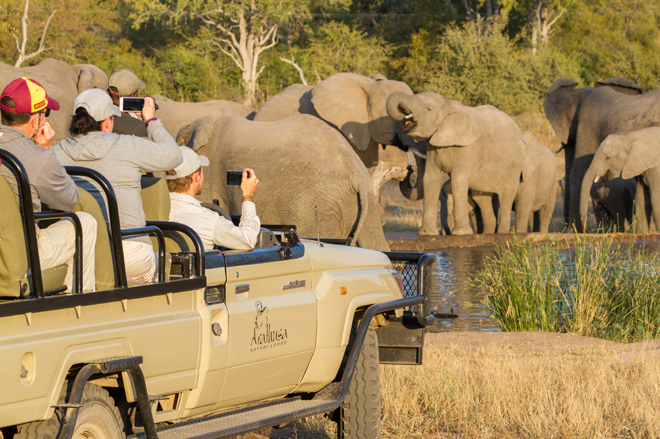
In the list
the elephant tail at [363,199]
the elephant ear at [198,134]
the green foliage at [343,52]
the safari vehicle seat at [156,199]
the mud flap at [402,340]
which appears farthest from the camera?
the green foliage at [343,52]

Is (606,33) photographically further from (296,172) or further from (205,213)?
(205,213)

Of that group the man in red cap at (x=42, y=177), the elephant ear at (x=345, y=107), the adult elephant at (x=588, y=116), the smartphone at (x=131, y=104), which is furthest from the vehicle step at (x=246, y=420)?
the adult elephant at (x=588, y=116)

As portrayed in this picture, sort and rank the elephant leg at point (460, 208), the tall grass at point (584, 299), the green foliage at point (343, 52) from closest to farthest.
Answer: the tall grass at point (584, 299)
the elephant leg at point (460, 208)
the green foliage at point (343, 52)

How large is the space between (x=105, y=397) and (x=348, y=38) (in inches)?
1320

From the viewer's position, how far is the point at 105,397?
3.31m

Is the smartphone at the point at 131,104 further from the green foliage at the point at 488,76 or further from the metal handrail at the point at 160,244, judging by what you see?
the green foliage at the point at 488,76

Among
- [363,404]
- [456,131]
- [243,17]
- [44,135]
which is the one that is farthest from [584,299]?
[243,17]

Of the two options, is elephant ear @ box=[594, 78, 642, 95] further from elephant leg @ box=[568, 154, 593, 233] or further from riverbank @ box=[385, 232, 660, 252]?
riverbank @ box=[385, 232, 660, 252]

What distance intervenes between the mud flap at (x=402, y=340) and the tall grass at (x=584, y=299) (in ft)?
10.9

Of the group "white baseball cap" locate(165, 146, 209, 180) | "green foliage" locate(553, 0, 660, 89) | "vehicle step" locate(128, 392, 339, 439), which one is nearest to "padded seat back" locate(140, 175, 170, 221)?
"white baseball cap" locate(165, 146, 209, 180)

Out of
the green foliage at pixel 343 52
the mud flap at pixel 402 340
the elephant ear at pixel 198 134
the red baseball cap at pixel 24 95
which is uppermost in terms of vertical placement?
the green foliage at pixel 343 52

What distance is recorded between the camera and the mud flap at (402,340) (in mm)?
4863

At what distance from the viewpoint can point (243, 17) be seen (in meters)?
34.6

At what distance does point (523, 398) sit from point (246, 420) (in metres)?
2.11
